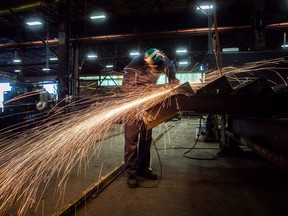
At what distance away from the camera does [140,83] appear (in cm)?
289

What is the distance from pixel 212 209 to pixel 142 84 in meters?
1.51

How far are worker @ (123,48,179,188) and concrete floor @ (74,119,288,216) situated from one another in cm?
19

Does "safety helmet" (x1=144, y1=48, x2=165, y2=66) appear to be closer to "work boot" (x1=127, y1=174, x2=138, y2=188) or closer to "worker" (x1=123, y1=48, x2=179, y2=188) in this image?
"worker" (x1=123, y1=48, x2=179, y2=188)

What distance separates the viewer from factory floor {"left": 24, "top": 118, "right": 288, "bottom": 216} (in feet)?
6.98

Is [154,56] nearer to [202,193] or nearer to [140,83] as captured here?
[140,83]

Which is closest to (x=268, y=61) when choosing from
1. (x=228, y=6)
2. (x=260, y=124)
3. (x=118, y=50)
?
(x=260, y=124)

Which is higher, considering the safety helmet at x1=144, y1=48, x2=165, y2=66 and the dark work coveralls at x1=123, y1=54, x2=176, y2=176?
the safety helmet at x1=144, y1=48, x2=165, y2=66

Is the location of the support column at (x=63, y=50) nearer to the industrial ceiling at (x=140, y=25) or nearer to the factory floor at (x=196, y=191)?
the industrial ceiling at (x=140, y=25)

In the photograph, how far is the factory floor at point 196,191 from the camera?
213 centimetres

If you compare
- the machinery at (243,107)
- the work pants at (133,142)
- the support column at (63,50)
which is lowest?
the work pants at (133,142)

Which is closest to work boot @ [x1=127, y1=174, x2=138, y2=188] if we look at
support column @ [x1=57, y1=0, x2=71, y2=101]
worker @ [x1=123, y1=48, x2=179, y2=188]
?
worker @ [x1=123, y1=48, x2=179, y2=188]

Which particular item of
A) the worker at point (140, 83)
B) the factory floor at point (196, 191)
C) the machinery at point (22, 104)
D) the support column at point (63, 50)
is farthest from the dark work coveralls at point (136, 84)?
the support column at point (63, 50)

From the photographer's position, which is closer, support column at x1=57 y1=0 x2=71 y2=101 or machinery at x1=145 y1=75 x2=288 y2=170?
machinery at x1=145 y1=75 x2=288 y2=170

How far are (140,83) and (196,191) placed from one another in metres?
1.33
